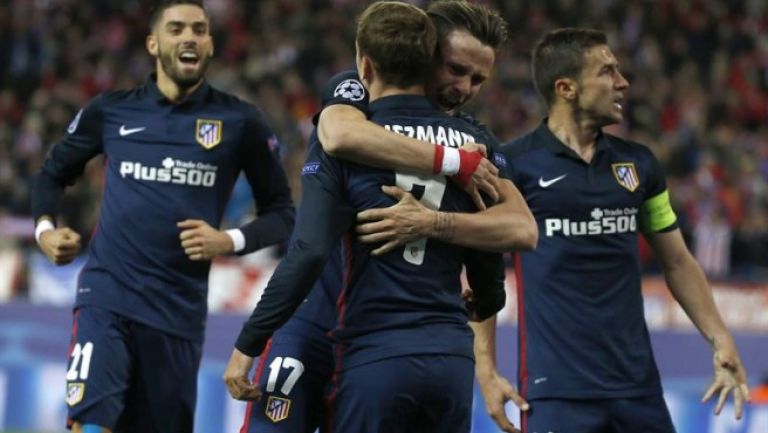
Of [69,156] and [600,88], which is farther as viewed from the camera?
[69,156]

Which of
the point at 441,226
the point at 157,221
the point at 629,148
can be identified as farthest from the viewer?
the point at 157,221

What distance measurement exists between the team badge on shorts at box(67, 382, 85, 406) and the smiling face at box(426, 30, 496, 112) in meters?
2.41

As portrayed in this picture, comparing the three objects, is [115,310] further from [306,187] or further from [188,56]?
[306,187]


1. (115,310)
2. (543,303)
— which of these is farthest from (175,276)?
(543,303)

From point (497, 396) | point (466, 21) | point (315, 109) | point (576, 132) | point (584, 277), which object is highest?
point (315, 109)

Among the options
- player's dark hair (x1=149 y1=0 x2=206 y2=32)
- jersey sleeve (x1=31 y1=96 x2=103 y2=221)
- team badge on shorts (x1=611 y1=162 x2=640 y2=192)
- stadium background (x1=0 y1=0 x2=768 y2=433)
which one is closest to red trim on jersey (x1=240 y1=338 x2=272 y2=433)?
team badge on shorts (x1=611 y1=162 x2=640 y2=192)

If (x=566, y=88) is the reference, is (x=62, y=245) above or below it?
below

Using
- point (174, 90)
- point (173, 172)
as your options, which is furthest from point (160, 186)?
point (174, 90)

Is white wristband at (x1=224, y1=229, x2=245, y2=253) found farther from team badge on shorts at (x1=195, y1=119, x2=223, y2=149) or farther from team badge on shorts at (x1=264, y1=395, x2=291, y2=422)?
team badge on shorts at (x1=264, y1=395, x2=291, y2=422)

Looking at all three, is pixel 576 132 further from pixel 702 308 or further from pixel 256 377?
pixel 256 377

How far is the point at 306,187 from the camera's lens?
4996 millimetres

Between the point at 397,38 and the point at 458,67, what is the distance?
0.40m

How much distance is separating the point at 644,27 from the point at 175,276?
1764cm

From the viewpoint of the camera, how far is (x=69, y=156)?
737 centimetres
